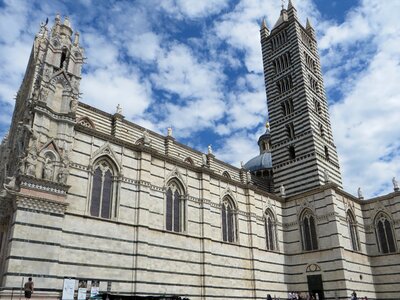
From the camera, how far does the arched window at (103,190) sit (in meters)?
19.2

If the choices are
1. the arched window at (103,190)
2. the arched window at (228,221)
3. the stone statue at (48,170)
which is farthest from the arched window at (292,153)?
the stone statue at (48,170)

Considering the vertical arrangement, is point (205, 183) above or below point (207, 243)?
above

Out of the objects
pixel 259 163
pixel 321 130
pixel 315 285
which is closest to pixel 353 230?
pixel 315 285

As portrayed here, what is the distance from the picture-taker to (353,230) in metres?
29.8

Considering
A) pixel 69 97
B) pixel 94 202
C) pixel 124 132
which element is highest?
pixel 124 132

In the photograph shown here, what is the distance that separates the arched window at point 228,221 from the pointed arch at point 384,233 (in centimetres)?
1255

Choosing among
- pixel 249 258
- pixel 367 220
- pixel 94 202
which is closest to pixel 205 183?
pixel 249 258

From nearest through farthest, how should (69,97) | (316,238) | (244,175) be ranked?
(69,97) < (316,238) < (244,175)

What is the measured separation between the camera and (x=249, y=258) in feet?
86.2

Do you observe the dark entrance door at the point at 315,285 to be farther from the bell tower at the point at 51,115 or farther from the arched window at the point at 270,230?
the bell tower at the point at 51,115

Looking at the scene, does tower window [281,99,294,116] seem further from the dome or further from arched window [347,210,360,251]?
arched window [347,210,360,251]

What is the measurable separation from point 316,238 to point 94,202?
17.6 metres

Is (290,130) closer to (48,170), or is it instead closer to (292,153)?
(292,153)

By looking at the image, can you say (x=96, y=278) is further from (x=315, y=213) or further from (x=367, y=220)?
(x=367, y=220)
